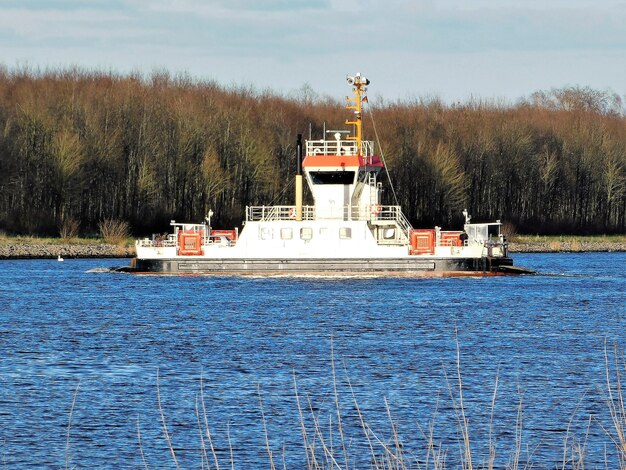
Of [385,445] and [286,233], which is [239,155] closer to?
[286,233]

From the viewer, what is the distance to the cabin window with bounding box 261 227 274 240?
53969 millimetres

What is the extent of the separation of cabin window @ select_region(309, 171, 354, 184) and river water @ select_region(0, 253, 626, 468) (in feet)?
17.4

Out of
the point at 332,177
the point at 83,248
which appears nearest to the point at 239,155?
the point at 83,248

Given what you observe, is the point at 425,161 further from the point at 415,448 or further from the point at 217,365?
the point at 415,448

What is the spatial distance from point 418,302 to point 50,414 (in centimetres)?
2422

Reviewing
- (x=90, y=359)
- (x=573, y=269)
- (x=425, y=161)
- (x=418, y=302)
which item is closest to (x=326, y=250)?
(x=418, y=302)

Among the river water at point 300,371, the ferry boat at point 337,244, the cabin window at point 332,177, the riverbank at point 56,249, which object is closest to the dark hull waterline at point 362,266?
the ferry boat at point 337,244

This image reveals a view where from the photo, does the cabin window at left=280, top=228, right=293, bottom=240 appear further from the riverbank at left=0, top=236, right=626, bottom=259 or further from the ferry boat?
the riverbank at left=0, top=236, right=626, bottom=259

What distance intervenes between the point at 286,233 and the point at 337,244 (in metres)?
2.37

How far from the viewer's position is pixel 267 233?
54.1 m

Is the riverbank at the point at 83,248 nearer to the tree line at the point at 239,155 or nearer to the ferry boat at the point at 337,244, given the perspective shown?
the tree line at the point at 239,155

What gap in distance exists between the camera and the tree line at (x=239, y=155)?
8900 centimetres

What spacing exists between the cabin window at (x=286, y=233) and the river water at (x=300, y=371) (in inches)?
97.2

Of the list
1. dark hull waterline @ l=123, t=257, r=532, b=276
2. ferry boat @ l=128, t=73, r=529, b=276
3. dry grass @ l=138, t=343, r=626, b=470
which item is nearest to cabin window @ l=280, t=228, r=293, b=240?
ferry boat @ l=128, t=73, r=529, b=276
